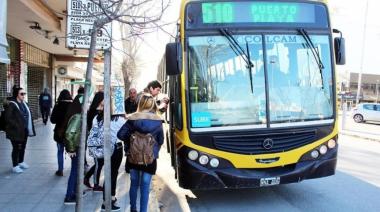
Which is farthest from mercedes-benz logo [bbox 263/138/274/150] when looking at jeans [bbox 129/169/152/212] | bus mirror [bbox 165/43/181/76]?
jeans [bbox 129/169/152/212]

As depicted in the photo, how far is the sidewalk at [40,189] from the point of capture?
21.2ft

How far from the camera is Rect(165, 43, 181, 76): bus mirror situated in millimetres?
6535

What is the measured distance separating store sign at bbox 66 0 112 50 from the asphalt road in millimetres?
3010

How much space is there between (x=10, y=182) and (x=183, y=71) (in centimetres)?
374

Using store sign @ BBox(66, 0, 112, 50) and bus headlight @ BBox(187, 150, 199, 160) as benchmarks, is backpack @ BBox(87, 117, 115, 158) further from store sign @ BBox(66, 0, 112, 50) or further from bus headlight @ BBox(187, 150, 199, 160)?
store sign @ BBox(66, 0, 112, 50)

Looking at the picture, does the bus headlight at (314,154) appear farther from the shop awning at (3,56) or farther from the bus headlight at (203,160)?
the shop awning at (3,56)

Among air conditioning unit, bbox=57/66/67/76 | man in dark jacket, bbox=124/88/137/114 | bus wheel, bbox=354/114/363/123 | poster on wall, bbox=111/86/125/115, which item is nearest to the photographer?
poster on wall, bbox=111/86/125/115

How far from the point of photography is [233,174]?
661 cm

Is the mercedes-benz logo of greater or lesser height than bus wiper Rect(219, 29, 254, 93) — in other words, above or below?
below

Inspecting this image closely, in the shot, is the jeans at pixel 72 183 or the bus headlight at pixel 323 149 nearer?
the jeans at pixel 72 183

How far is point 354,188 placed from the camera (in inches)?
329

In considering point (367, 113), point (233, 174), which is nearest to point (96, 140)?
point (233, 174)

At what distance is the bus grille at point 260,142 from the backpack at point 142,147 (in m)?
1.31

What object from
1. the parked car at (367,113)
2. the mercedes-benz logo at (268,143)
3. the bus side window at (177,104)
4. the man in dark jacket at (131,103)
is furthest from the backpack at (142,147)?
the parked car at (367,113)
